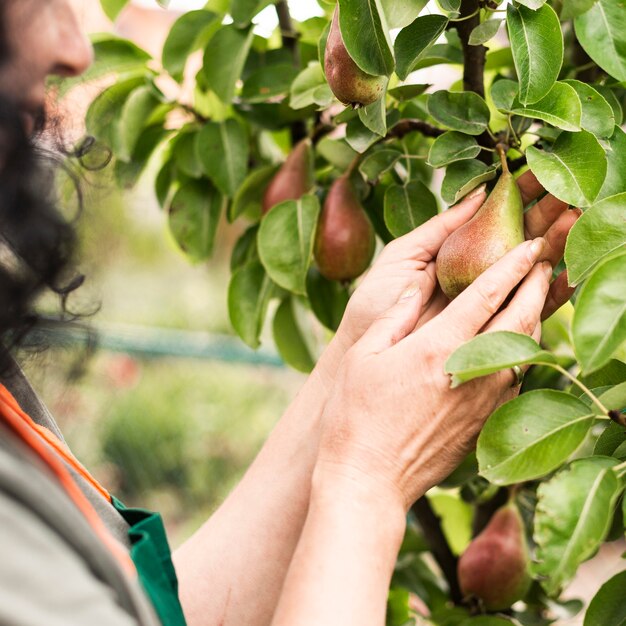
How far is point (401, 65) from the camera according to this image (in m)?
0.65

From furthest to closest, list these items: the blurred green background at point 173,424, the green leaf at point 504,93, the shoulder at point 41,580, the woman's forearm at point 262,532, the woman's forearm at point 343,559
Result: the blurred green background at point 173,424 → the woman's forearm at point 262,532 → the green leaf at point 504,93 → the woman's forearm at point 343,559 → the shoulder at point 41,580

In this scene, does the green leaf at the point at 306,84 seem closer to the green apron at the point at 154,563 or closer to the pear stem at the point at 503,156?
the pear stem at the point at 503,156

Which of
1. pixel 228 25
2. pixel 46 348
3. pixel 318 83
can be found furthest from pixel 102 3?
pixel 46 348

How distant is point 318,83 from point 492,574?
1.80ft

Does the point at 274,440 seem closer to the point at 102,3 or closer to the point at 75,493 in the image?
the point at 75,493

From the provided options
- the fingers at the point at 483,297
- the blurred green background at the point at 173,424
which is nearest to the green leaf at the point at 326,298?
the fingers at the point at 483,297

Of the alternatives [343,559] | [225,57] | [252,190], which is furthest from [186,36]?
[343,559]

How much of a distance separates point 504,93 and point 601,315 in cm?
24

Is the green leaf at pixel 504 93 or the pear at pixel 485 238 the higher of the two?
the green leaf at pixel 504 93

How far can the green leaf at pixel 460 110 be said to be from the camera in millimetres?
681

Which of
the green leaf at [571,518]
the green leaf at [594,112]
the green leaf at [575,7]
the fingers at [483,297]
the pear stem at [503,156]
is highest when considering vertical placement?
the green leaf at [575,7]

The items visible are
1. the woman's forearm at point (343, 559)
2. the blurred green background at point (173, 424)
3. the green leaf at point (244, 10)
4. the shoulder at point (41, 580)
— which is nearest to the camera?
the shoulder at point (41, 580)

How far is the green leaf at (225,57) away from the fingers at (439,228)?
0.31m

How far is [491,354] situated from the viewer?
1.78ft
